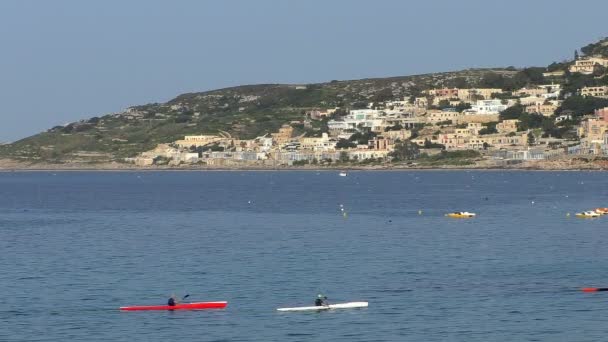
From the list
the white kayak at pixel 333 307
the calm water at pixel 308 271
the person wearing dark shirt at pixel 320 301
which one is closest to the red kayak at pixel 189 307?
the calm water at pixel 308 271

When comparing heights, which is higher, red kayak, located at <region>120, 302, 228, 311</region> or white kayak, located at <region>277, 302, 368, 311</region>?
red kayak, located at <region>120, 302, 228, 311</region>

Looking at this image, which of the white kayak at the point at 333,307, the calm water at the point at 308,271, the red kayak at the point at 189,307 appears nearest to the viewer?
the calm water at the point at 308,271

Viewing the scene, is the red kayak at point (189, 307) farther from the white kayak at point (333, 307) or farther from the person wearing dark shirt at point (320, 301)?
the person wearing dark shirt at point (320, 301)

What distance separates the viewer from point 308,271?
183 ft

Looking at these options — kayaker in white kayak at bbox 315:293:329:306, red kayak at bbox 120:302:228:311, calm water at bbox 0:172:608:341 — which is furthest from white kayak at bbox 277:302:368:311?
red kayak at bbox 120:302:228:311

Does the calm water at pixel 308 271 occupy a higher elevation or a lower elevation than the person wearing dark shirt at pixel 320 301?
lower

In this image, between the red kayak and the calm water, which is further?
the red kayak

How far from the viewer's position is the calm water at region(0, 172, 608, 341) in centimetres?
4097

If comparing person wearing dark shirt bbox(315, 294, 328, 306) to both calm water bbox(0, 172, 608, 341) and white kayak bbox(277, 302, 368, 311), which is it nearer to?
white kayak bbox(277, 302, 368, 311)

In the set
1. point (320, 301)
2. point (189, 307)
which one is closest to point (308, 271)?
point (189, 307)

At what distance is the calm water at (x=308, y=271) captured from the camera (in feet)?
134

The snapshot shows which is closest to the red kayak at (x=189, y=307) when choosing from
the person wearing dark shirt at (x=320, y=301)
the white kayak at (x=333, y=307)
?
the white kayak at (x=333, y=307)

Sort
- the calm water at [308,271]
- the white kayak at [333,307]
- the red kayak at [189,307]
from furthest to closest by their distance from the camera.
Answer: the red kayak at [189,307] → the white kayak at [333,307] → the calm water at [308,271]

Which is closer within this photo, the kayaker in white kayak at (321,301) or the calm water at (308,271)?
the calm water at (308,271)
